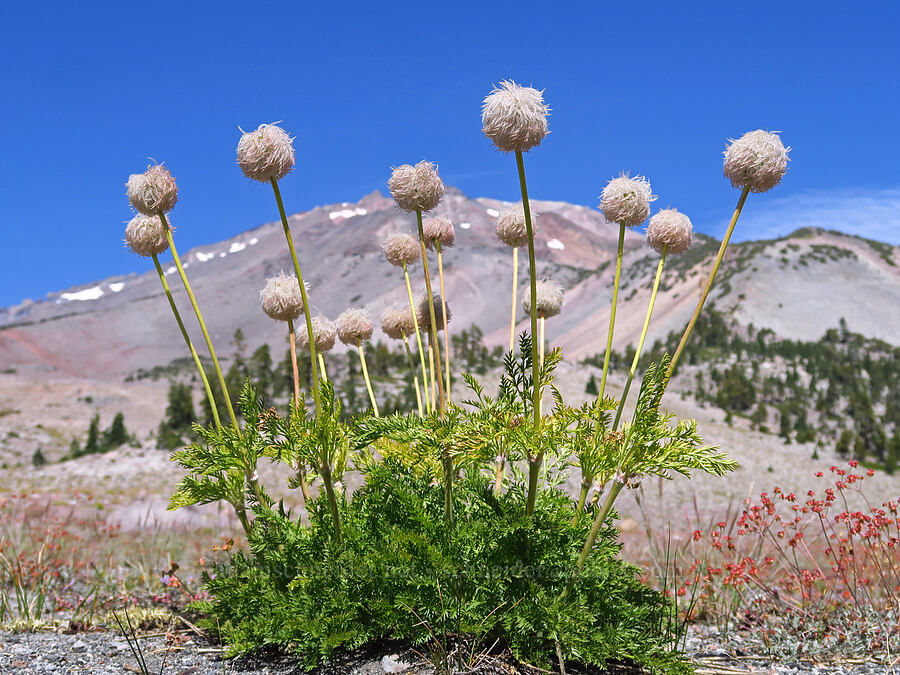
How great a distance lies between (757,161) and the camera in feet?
8.89

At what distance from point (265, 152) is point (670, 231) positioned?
5.79 feet

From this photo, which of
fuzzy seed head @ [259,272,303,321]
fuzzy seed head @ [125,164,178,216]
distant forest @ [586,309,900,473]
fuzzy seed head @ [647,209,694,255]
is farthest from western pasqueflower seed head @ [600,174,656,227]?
distant forest @ [586,309,900,473]

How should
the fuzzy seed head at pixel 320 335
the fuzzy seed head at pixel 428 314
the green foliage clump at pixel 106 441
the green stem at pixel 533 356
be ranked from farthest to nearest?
the green foliage clump at pixel 106 441, the fuzzy seed head at pixel 320 335, the fuzzy seed head at pixel 428 314, the green stem at pixel 533 356

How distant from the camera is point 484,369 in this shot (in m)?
25.8

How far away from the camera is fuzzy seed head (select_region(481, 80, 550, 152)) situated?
229 cm

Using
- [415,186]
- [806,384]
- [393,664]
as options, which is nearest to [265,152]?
[415,186]

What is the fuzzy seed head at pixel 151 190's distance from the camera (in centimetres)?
302

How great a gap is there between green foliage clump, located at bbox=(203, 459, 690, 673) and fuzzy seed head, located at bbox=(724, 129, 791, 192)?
5.16 ft

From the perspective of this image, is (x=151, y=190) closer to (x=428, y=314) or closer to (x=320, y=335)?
(x=320, y=335)

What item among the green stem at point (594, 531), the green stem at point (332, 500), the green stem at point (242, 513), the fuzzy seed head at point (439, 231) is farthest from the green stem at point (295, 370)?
the green stem at point (594, 531)

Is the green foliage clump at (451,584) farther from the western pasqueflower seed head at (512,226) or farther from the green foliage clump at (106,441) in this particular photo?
the green foliage clump at (106,441)

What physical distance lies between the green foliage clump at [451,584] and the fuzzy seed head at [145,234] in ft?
4.90

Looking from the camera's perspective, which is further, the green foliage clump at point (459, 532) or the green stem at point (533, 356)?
the green foliage clump at point (459, 532)

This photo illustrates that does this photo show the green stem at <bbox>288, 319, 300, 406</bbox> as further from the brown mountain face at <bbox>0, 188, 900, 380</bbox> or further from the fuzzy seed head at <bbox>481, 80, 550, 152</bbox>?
the fuzzy seed head at <bbox>481, 80, 550, 152</bbox>
